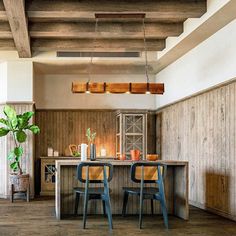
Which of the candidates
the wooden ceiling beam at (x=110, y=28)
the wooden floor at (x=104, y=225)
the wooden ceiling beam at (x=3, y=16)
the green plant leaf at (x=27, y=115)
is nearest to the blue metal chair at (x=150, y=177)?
the wooden floor at (x=104, y=225)

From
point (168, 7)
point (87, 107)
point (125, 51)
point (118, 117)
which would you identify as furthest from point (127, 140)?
point (168, 7)

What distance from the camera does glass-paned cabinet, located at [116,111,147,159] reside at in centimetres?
937

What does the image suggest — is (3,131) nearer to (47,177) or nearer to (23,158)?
(23,158)

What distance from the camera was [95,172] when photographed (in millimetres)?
5723

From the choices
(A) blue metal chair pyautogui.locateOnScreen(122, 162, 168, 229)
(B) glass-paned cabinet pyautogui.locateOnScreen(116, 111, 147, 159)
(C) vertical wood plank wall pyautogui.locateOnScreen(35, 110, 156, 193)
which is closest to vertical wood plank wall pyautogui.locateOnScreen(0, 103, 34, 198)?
(C) vertical wood plank wall pyautogui.locateOnScreen(35, 110, 156, 193)

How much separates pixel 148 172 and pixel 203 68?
7.94ft

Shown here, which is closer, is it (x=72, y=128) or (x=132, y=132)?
(x=132, y=132)

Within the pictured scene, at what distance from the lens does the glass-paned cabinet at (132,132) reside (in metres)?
9.37

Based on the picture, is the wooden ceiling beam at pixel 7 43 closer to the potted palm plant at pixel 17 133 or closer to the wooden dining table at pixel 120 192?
the potted palm plant at pixel 17 133

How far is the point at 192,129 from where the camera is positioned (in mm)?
7703

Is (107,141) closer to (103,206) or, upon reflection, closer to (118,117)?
(118,117)

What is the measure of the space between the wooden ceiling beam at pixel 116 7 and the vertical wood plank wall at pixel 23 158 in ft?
10.2

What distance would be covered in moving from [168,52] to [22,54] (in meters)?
2.84

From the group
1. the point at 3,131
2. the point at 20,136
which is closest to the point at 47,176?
the point at 20,136
